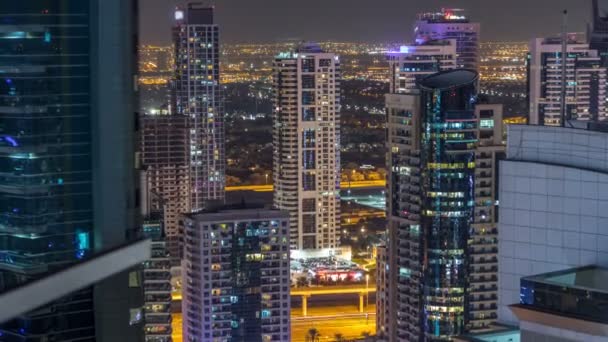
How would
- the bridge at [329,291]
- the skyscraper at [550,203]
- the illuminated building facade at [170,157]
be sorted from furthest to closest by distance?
the illuminated building facade at [170,157], the bridge at [329,291], the skyscraper at [550,203]

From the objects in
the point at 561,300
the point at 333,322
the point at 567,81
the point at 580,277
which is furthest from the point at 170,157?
the point at 561,300

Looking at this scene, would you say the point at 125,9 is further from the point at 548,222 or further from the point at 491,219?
the point at 491,219

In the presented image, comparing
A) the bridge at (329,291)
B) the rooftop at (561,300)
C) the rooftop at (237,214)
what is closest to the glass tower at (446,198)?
the rooftop at (237,214)

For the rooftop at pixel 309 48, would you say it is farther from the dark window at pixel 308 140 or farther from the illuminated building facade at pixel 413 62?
the dark window at pixel 308 140

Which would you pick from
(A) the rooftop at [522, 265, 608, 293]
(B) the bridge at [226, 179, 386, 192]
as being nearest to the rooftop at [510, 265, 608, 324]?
(A) the rooftop at [522, 265, 608, 293]

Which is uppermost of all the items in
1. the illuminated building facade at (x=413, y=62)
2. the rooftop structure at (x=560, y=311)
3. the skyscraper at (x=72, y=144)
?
the illuminated building facade at (x=413, y=62)
